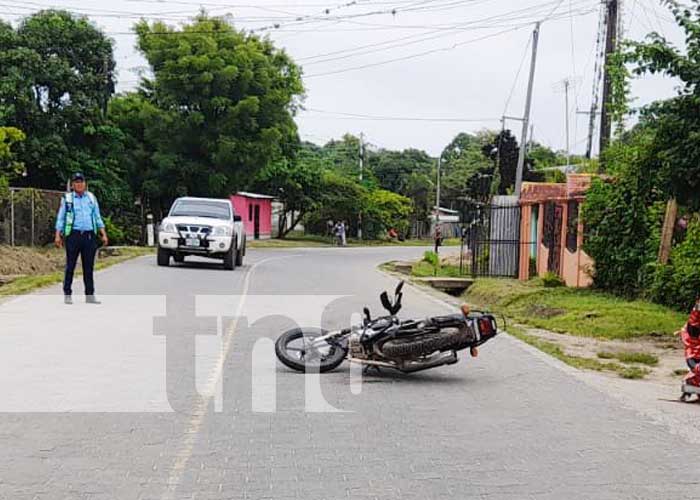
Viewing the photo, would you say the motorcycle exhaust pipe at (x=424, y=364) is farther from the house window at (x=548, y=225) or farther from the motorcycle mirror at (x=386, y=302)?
the house window at (x=548, y=225)

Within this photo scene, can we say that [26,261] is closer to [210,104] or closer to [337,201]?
[210,104]

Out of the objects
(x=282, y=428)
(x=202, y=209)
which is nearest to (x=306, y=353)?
(x=282, y=428)

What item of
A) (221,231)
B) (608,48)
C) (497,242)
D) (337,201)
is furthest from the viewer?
(337,201)

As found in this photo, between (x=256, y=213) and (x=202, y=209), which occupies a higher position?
(x=202, y=209)

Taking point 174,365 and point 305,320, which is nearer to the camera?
point 174,365

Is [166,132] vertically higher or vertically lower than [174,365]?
higher

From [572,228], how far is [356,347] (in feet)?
42.9

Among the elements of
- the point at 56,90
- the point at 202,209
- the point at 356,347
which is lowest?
the point at 356,347

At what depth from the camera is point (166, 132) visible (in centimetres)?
4291

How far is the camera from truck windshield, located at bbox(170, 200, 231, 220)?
2414cm

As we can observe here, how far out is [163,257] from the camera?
76.1 feet

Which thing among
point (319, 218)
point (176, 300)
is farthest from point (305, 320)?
point (319, 218)

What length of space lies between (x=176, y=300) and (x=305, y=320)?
9.38 ft

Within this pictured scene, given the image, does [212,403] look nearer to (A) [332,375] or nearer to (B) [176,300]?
(A) [332,375]
